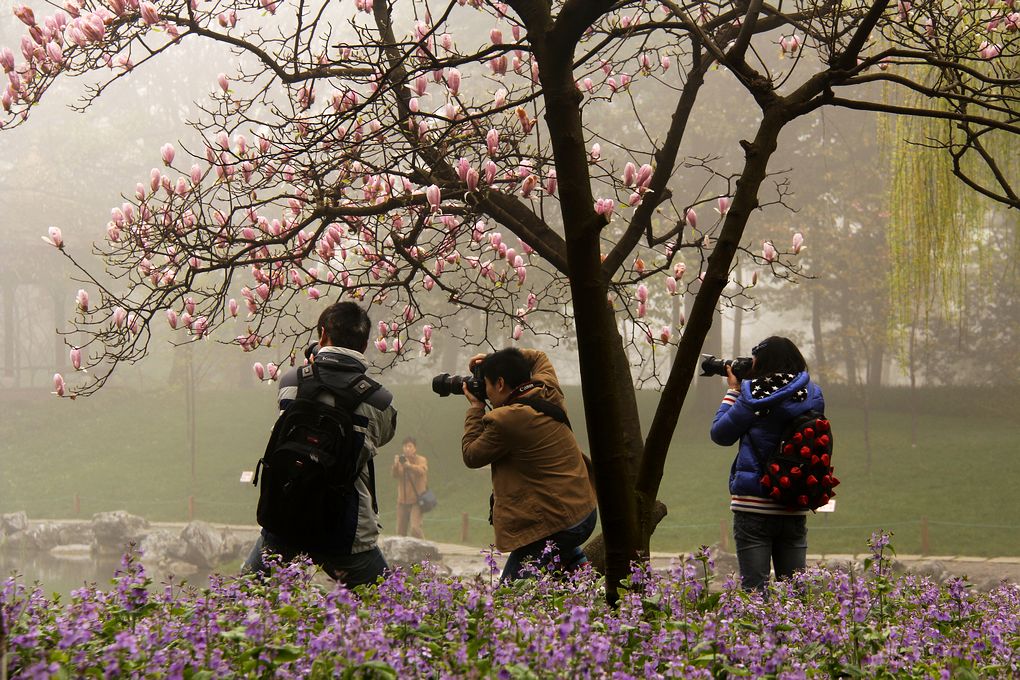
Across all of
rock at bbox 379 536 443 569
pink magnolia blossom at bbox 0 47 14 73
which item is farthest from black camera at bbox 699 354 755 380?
rock at bbox 379 536 443 569

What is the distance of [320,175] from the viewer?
5.53m

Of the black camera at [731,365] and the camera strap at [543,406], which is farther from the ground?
the black camera at [731,365]

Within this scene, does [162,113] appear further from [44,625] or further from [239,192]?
[44,625]

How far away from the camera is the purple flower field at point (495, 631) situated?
8.23ft

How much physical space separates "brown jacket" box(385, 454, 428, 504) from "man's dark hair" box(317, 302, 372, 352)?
12027 millimetres

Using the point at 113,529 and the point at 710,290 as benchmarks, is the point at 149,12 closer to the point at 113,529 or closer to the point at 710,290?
the point at 710,290

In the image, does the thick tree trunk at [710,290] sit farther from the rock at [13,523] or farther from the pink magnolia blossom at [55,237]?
the rock at [13,523]

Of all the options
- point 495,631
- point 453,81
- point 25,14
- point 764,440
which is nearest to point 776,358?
point 764,440

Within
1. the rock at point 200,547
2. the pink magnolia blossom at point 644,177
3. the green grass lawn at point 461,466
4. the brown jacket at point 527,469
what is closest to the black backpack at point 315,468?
the brown jacket at point 527,469

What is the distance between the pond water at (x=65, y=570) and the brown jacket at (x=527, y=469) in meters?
12.2

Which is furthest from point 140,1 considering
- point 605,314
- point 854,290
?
point 854,290

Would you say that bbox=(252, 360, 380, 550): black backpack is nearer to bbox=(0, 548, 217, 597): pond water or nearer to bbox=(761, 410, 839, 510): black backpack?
bbox=(761, 410, 839, 510): black backpack

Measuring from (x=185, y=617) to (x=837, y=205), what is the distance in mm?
24210

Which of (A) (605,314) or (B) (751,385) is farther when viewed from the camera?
(B) (751,385)
